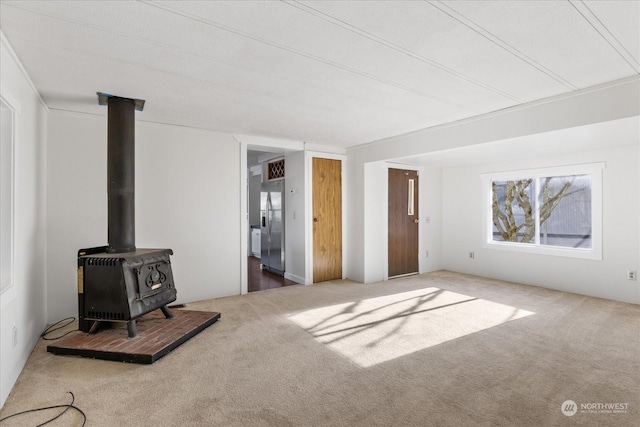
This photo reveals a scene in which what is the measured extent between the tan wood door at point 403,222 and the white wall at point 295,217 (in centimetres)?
154

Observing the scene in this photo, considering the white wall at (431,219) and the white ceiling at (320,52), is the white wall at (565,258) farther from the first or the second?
the white ceiling at (320,52)

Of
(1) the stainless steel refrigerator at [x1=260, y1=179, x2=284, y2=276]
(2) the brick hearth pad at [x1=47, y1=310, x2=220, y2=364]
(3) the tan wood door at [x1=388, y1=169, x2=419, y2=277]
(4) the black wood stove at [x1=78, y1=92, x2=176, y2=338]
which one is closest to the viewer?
(2) the brick hearth pad at [x1=47, y1=310, x2=220, y2=364]

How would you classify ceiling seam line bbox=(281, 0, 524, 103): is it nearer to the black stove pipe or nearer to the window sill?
the black stove pipe

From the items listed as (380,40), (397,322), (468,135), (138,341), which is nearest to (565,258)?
(468,135)

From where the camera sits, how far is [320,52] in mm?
2205

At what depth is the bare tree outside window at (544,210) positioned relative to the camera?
4891mm

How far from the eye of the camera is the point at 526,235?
542 centimetres

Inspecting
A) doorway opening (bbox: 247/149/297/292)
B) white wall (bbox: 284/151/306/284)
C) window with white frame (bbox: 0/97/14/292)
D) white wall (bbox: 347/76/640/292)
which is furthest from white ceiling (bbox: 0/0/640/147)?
doorway opening (bbox: 247/149/297/292)

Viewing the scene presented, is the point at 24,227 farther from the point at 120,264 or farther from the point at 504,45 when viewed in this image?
the point at 504,45

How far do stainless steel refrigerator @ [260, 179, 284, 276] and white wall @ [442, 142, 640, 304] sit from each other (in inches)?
127

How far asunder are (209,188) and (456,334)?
3.38 metres

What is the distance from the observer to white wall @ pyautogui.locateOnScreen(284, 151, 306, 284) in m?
5.28

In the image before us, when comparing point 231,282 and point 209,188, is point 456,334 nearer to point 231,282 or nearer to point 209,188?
point 231,282

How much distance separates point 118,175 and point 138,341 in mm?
1516
